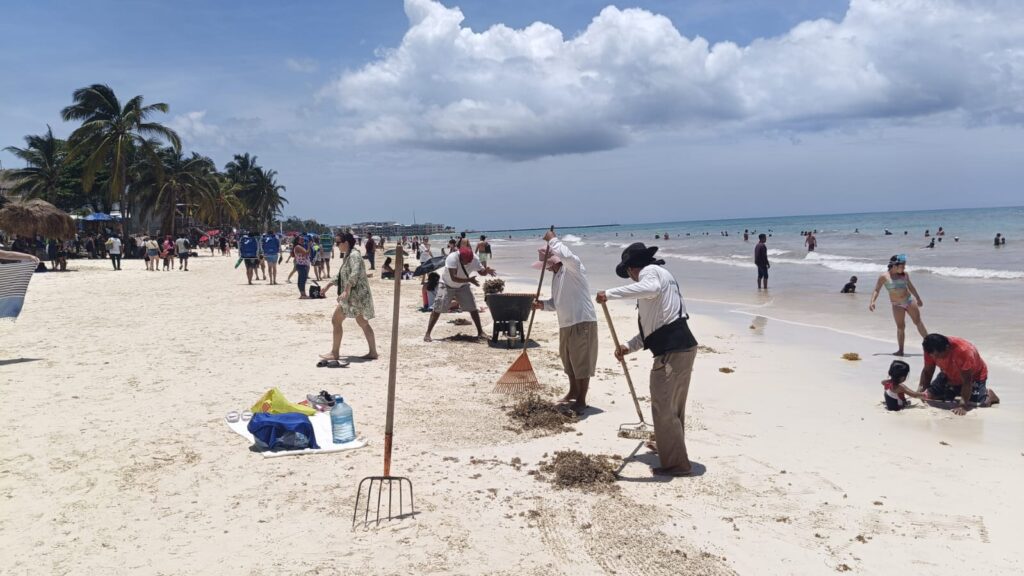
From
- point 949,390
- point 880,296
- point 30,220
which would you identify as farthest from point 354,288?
point 30,220

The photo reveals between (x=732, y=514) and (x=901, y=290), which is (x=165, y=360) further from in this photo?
(x=901, y=290)

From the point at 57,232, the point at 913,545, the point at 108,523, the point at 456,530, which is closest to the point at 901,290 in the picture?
the point at 913,545

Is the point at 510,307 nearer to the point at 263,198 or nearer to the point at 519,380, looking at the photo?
the point at 519,380

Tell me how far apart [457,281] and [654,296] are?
5.92m

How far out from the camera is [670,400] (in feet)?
15.5

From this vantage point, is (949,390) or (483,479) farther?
(949,390)

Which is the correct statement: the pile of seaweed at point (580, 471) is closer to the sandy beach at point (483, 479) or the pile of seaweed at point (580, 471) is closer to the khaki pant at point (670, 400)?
the sandy beach at point (483, 479)

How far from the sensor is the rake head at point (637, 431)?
5.71 m

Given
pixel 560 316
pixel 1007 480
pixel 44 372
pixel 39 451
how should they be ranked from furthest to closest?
1. pixel 44 372
2. pixel 560 316
3. pixel 39 451
4. pixel 1007 480

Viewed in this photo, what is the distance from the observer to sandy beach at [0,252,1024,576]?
3748 mm

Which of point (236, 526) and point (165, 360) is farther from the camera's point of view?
point (165, 360)

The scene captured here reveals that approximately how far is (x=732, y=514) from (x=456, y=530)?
174 centimetres

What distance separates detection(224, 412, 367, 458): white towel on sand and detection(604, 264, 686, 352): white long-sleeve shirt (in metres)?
2.45

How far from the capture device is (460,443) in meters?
5.61
